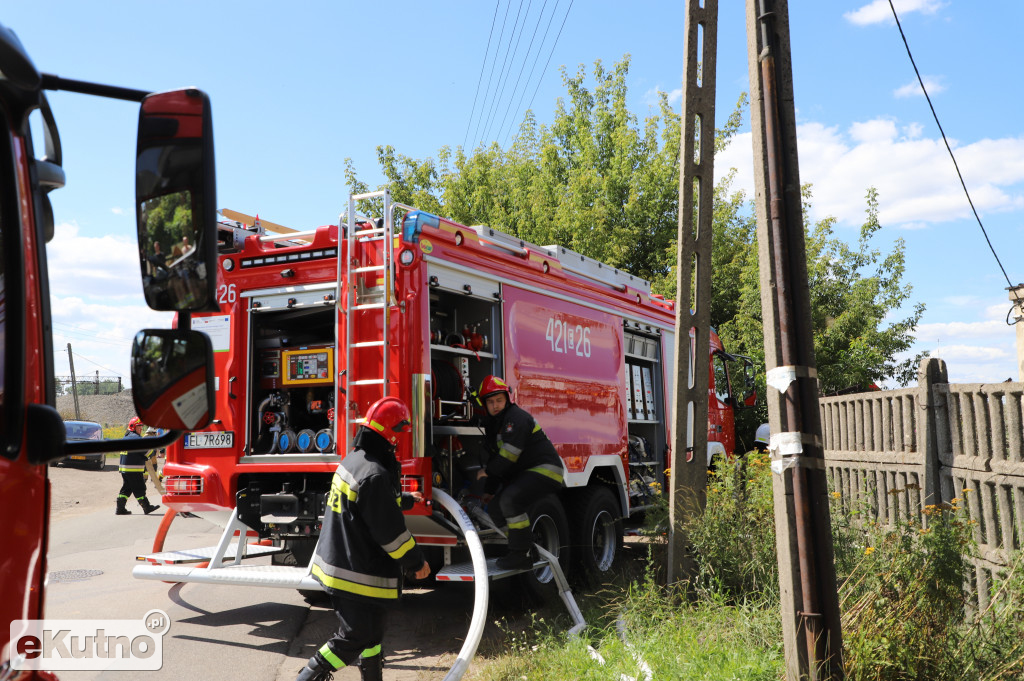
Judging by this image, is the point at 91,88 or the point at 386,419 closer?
the point at 91,88

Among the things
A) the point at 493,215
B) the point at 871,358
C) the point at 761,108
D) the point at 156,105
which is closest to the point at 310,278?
the point at 761,108

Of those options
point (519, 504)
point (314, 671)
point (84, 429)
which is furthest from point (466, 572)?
point (84, 429)

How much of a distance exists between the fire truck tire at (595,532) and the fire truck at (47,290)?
5982 mm

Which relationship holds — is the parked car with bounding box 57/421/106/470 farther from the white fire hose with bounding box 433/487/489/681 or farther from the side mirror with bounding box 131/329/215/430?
the side mirror with bounding box 131/329/215/430

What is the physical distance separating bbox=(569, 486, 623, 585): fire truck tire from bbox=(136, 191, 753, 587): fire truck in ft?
0.07

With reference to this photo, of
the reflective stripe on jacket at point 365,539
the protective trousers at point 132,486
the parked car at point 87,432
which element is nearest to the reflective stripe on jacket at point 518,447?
the reflective stripe on jacket at point 365,539

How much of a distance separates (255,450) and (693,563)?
3665 millimetres

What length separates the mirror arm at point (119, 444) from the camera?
1813 mm

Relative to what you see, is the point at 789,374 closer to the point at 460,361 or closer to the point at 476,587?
the point at 476,587

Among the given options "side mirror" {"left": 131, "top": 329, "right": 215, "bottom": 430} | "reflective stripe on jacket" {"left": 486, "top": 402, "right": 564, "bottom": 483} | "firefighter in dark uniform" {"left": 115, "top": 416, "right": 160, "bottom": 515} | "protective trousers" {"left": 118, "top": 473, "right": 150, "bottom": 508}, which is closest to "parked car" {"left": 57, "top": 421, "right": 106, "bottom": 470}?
"firefighter in dark uniform" {"left": 115, "top": 416, "right": 160, "bottom": 515}

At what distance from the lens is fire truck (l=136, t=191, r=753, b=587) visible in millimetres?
5973

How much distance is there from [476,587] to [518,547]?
1.00 metres

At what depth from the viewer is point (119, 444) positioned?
1851mm

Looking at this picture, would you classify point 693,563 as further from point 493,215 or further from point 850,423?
point 493,215
